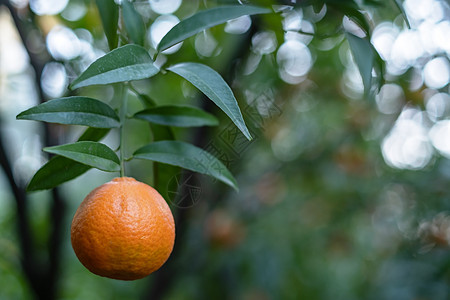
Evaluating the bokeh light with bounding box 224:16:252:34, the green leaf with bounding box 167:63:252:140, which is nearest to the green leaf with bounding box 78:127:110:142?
the green leaf with bounding box 167:63:252:140

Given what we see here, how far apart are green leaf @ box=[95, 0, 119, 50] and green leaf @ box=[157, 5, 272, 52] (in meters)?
0.06

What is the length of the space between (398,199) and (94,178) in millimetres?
1675

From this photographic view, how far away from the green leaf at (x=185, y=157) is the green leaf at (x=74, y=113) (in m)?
0.04

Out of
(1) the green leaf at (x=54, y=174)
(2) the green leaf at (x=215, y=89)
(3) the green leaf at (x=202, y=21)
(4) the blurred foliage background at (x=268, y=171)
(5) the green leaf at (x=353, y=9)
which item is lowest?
(4) the blurred foliage background at (x=268, y=171)

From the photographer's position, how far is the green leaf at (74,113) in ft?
1.03

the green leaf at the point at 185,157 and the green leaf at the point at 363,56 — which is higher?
the green leaf at the point at 363,56

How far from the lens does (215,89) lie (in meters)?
0.30

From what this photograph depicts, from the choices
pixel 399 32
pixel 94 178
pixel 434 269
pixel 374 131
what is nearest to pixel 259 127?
pixel 399 32

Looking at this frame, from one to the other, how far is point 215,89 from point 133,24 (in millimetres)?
164

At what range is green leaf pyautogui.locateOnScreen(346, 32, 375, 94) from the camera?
1.28 ft

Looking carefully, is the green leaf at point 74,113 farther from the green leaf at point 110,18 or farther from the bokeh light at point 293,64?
the bokeh light at point 293,64

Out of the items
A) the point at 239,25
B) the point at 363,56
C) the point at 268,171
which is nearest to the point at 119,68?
the point at 363,56

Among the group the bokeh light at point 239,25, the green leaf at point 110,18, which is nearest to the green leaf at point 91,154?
the green leaf at point 110,18

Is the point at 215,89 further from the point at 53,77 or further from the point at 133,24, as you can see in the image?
the point at 53,77
